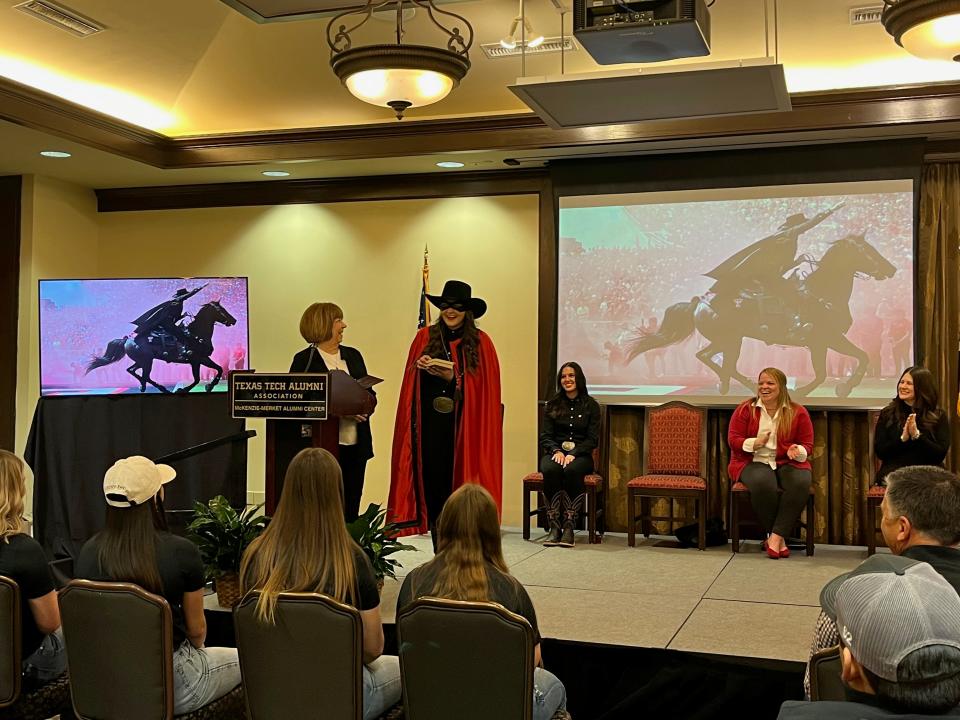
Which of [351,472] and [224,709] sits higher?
[351,472]

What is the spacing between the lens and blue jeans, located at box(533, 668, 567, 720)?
10.1 ft

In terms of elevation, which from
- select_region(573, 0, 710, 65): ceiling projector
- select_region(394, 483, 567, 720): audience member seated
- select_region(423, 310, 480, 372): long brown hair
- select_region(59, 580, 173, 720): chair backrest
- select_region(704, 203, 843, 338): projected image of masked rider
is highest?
select_region(573, 0, 710, 65): ceiling projector

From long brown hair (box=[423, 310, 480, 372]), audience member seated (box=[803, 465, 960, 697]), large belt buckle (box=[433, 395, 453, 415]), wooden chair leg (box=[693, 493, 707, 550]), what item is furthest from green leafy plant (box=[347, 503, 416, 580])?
wooden chair leg (box=[693, 493, 707, 550])

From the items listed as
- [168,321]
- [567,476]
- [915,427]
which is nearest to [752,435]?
[915,427]

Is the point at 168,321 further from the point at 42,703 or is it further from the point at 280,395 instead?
the point at 42,703

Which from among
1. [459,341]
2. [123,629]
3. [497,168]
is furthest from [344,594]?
[497,168]

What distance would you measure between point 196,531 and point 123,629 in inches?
66.9

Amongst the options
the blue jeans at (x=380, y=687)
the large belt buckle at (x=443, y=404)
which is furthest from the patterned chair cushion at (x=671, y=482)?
the blue jeans at (x=380, y=687)

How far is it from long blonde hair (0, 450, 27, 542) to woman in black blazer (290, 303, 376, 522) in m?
1.82

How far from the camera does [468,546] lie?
9.53 ft

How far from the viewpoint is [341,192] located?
825 cm

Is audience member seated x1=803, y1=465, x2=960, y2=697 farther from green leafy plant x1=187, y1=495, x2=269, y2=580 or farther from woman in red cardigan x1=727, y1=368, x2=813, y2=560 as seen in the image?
woman in red cardigan x1=727, y1=368, x2=813, y2=560

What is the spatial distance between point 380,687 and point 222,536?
1.75 meters

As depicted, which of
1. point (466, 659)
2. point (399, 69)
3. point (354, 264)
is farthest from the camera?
point (354, 264)
